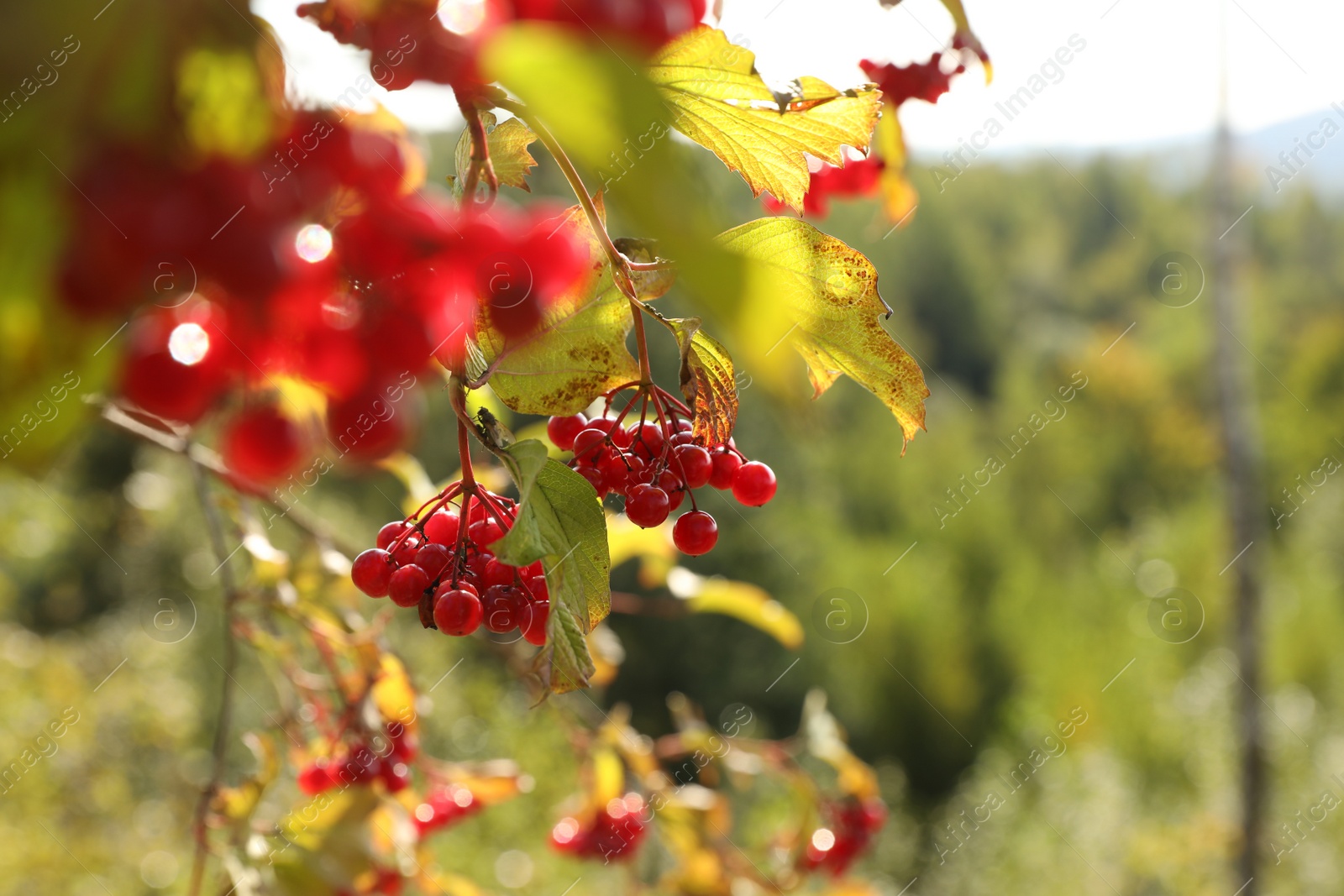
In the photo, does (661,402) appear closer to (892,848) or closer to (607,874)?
(607,874)

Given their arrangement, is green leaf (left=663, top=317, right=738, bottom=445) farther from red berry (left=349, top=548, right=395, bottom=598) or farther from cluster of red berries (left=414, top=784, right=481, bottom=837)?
cluster of red berries (left=414, top=784, right=481, bottom=837)

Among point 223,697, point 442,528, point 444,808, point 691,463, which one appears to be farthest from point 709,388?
point 444,808

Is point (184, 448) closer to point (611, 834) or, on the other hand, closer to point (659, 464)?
point (659, 464)

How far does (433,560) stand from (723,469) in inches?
5.1

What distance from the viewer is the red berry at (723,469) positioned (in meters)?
0.42

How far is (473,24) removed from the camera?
19cm

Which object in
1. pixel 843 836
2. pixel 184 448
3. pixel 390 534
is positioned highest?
pixel 390 534

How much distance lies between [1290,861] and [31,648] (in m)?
6.42

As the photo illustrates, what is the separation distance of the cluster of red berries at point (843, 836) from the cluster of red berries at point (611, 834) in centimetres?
24

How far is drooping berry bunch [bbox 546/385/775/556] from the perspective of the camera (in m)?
0.39

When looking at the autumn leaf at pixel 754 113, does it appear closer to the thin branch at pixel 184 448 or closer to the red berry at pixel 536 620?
the red berry at pixel 536 620

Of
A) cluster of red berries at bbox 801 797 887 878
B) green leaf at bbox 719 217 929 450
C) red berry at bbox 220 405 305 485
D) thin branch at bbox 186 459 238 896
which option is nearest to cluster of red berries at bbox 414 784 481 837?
thin branch at bbox 186 459 238 896

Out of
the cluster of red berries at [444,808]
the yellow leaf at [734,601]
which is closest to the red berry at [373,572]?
the cluster of red berries at [444,808]

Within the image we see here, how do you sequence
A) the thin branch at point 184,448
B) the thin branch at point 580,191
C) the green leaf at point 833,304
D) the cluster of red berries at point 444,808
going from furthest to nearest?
the cluster of red berries at point 444,808, the thin branch at point 184,448, the green leaf at point 833,304, the thin branch at point 580,191
